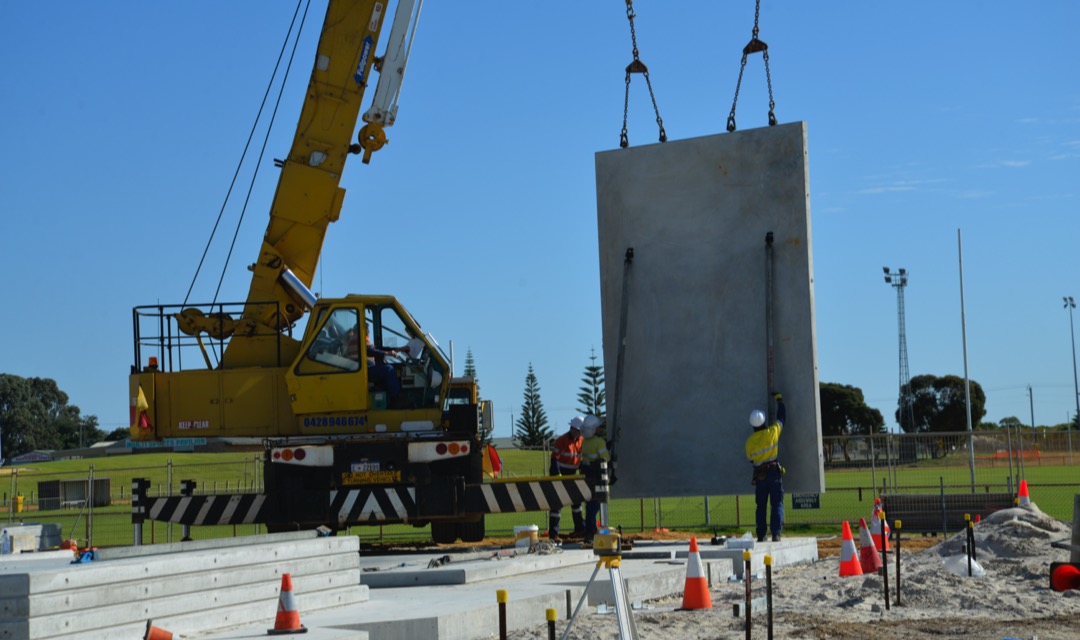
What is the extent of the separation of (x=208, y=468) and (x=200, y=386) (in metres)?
54.3

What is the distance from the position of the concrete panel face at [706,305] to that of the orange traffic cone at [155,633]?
1059 cm

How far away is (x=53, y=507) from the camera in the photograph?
151ft

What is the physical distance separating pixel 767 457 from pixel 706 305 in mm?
2300

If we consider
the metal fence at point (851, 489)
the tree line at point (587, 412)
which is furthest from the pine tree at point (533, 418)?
the metal fence at point (851, 489)

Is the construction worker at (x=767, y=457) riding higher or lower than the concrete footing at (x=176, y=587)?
higher

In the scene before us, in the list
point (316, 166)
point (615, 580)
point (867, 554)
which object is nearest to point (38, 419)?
point (316, 166)

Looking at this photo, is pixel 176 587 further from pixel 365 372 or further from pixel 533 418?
pixel 533 418

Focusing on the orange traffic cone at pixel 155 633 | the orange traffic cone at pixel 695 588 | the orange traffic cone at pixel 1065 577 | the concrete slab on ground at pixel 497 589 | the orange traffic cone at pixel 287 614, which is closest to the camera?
the orange traffic cone at pixel 1065 577

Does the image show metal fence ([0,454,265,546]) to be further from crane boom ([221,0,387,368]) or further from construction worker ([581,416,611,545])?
construction worker ([581,416,611,545])

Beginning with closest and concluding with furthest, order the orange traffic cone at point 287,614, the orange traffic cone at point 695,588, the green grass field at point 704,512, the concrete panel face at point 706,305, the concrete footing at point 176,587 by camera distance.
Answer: the concrete footing at point 176,587 < the orange traffic cone at point 287,614 < the orange traffic cone at point 695,588 < the concrete panel face at point 706,305 < the green grass field at point 704,512

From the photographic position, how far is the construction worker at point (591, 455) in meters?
17.7

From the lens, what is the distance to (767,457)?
17031 mm

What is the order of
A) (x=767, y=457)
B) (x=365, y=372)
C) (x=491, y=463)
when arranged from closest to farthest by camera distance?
(x=365, y=372) < (x=767, y=457) < (x=491, y=463)

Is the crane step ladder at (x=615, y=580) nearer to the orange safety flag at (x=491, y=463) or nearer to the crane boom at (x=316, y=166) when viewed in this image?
the orange safety flag at (x=491, y=463)
